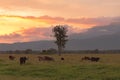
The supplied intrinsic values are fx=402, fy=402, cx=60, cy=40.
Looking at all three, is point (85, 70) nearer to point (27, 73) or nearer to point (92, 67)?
point (92, 67)

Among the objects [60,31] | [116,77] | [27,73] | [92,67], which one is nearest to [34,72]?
[27,73]

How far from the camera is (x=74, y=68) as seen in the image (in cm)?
4150

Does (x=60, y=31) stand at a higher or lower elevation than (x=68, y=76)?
higher

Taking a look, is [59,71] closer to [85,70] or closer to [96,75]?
[85,70]

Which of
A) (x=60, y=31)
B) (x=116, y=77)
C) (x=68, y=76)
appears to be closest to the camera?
(x=116, y=77)

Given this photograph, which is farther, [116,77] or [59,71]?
[59,71]

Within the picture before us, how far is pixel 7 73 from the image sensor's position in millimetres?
42562

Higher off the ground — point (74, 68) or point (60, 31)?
point (60, 31)

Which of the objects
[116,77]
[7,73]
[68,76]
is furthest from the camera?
[7,73]

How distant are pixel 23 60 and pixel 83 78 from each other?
20173 millimetres

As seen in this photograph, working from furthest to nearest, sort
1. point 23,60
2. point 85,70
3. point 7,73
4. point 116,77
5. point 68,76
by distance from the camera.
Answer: point 23,60, point 7,73, point 85,70, point 68,76, point 116,77

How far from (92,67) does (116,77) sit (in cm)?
803

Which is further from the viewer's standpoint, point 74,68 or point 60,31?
point 60,31

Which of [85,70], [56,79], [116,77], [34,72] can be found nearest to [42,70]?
[34,72]
